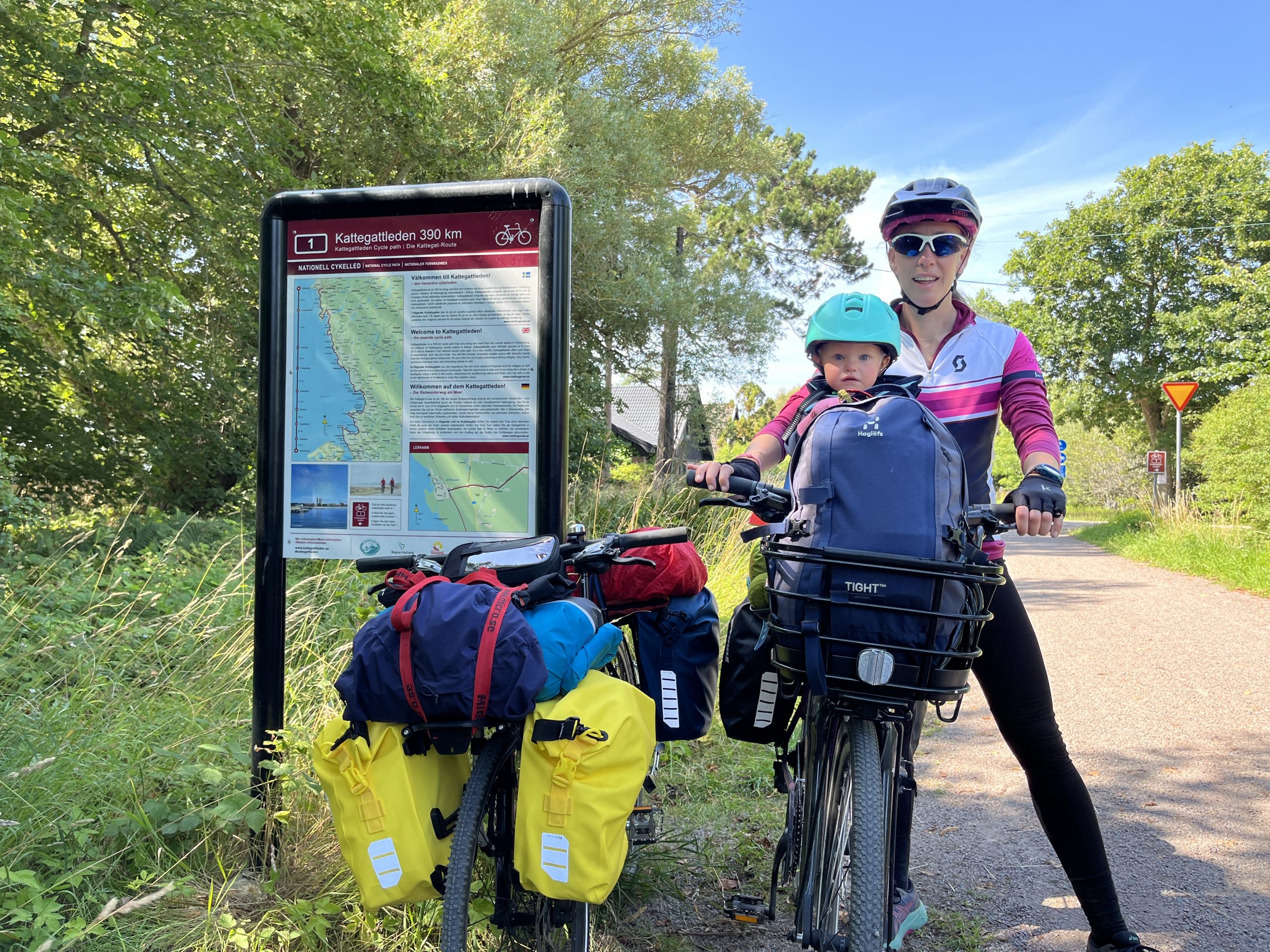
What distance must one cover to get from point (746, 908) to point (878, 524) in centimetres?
141

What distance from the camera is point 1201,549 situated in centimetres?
1276

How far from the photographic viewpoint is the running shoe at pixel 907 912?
7.55 ft

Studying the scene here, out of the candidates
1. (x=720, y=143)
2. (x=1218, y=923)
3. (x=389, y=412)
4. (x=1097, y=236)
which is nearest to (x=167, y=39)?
(x=389, y=412)

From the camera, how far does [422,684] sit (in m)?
1.71

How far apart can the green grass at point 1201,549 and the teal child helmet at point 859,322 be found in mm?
9970

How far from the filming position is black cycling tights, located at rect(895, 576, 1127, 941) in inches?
92.6

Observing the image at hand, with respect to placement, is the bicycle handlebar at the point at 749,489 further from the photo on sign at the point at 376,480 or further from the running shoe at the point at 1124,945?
the running shoe at the point at 1124,945

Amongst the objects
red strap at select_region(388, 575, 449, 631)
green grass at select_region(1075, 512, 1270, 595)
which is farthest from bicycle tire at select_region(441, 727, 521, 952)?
green grass at select_region(1075, 512, 1270, 595)

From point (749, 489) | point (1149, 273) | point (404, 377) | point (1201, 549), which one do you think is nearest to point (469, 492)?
point (404, 377)

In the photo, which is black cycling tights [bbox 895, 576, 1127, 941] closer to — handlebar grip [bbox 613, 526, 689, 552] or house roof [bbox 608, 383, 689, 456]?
handlebar grip [bbox 613, 526, 689, 552]

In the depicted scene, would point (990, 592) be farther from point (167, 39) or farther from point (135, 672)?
point (167, 39)

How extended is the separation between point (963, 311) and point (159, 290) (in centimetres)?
747

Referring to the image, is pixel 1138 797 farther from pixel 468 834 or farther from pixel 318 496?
pixel 318 496

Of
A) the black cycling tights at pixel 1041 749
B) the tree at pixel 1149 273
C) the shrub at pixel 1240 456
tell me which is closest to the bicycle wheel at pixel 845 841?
the black cycling tights at pixel 1041 749
